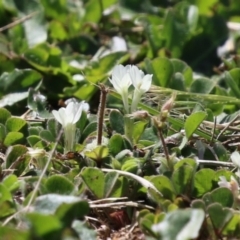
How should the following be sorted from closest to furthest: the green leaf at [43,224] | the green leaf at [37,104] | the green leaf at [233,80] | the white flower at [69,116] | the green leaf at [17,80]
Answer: the green leaf at [43,224], the white flower at [69,116], the green leaf at [37,104], the green leaf at [233,80], the green leaf at [17,80]

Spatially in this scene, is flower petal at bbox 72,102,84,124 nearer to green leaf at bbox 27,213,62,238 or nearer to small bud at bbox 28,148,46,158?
small bud at bbox 28,148,46,158

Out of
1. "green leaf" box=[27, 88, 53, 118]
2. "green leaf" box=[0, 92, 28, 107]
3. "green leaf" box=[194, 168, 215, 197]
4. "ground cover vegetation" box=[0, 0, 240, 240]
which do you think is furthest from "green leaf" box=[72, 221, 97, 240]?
"green leaf" box=[0, 92, 28, 107]

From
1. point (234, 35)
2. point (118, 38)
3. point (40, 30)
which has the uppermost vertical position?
point (40, 30)

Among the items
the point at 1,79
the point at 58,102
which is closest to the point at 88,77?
the point at 58,102

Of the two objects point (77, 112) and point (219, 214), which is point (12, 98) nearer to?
point (77, 112)

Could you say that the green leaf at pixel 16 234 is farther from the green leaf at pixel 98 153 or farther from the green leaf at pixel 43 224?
the green leaf at pixel 98 153

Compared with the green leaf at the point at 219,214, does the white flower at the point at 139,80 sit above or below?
above

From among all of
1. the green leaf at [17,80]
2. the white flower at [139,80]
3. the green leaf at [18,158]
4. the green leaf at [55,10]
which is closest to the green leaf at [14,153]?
the green leaf at [18,158]

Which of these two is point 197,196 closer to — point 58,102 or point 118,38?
point 58,102
